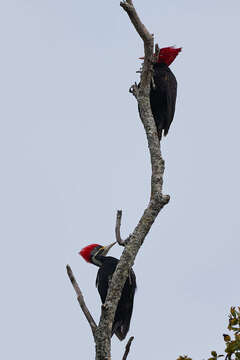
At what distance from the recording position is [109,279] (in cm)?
693

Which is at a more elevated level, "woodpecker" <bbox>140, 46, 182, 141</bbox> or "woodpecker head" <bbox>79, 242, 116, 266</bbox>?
"woodpecker" <bbox>140, 46, 182, 141</bbox>

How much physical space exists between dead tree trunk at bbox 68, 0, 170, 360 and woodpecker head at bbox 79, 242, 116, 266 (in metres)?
3.27

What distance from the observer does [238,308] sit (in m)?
4.28

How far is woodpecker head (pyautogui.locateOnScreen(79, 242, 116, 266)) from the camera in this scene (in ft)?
26.7

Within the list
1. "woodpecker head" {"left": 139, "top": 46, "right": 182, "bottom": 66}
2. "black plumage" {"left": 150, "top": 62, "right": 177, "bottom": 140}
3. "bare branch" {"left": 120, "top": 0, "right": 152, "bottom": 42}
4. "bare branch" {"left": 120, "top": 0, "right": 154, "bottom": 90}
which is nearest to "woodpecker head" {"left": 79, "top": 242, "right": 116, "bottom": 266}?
"black plumage" {"left": 150, "top": 62, "right": 177, "bottom": 140}

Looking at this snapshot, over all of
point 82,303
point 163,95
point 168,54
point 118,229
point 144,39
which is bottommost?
point 82,303

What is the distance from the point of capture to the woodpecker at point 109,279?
272 inches

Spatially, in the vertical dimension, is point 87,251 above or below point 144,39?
below

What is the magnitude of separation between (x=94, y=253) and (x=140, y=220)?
3.65 meters

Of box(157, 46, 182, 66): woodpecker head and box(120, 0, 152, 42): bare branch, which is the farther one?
box(157, 46, 182, 66): woodpecker head

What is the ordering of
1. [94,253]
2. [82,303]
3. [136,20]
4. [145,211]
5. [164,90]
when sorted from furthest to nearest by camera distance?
[94,253] → [164,90] → [136,20] → [145,211] → [82,303]

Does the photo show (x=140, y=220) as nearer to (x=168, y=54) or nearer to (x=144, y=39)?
(x=144, y=39)

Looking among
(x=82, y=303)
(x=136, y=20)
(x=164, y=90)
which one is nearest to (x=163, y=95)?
(x=164, y=90)

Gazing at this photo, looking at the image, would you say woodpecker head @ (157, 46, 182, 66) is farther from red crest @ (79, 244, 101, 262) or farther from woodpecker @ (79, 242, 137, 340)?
red crest @ (79, 244, 101, 262)
